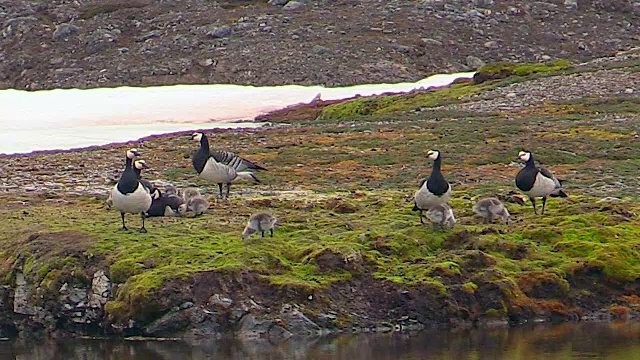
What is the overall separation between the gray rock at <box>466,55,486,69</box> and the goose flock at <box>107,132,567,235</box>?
5855 cm

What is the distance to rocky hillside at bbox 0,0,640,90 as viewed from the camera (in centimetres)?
8062

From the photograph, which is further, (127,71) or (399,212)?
(127,71)

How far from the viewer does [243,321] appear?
19.5 meters

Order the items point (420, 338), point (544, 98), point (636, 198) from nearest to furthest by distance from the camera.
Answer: point (420, 338) < point (636, 198) < point (544, 98)

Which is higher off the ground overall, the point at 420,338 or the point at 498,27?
the point at 498,27

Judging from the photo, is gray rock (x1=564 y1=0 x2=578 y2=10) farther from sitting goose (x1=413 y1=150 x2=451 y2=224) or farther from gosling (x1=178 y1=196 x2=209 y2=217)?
sitting goose (x1=413 y1=150 x2=451 y2=224)

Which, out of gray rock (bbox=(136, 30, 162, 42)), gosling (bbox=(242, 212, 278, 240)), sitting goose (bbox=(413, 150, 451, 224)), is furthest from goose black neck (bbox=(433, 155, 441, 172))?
gray rock (bbox=(136, 30, 162, 42))

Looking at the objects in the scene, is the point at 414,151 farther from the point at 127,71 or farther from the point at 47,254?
the point at 127,71

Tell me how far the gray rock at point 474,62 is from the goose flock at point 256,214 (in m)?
58.5

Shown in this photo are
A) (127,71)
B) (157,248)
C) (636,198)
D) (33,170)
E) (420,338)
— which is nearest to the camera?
(420,338)

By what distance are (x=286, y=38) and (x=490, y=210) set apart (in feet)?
204

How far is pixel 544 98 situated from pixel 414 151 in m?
15.8

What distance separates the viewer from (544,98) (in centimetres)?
5031

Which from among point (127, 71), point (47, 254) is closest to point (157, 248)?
point (47, 254)
